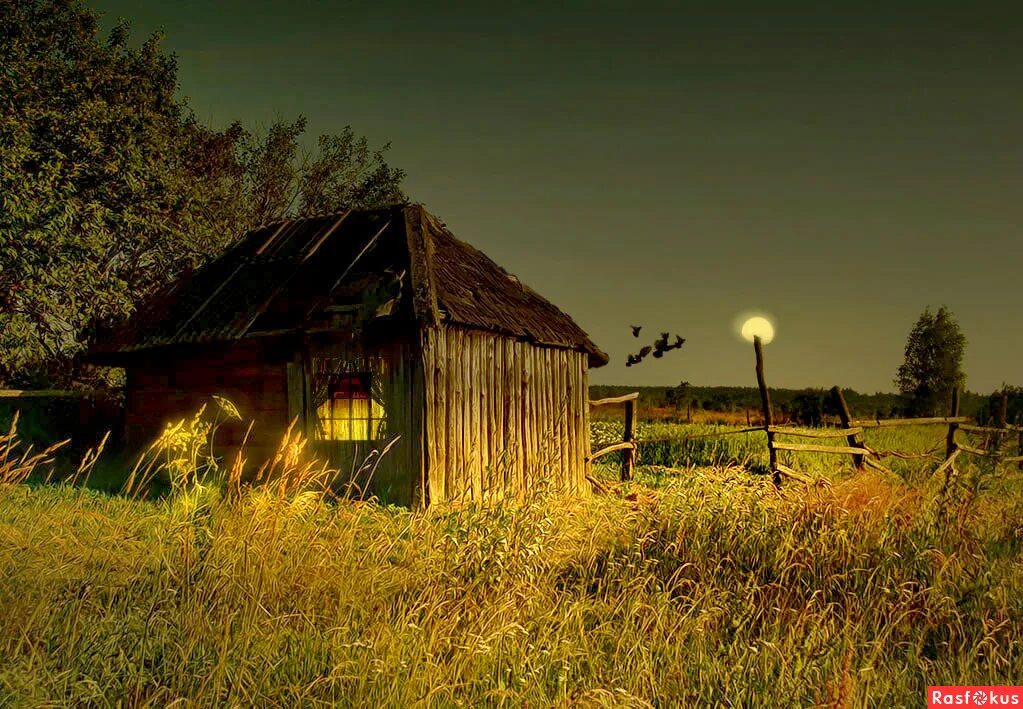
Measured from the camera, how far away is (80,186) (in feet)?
57.4

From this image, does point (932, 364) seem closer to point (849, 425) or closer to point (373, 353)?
point (849, 425)

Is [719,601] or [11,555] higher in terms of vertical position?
[11,555]

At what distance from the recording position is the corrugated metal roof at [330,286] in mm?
11023

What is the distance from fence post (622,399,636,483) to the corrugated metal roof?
1.44 metres

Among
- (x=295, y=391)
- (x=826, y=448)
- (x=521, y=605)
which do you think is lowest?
(x=521, y=605)

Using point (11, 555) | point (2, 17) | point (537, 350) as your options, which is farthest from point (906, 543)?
point (2, 17)

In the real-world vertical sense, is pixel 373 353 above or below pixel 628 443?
above

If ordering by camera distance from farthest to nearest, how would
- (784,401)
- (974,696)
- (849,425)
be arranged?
(784,401) → (849,425) → (974,696)

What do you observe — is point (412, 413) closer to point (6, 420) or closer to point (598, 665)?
point (598, 665)

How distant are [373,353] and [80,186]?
11.2 meters

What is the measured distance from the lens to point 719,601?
15.0 feet

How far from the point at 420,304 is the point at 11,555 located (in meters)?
6.04

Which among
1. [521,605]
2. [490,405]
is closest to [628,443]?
[490,405]

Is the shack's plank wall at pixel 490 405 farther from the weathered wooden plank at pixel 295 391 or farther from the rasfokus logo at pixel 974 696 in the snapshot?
the rasfokus logo at pixel 974 696
